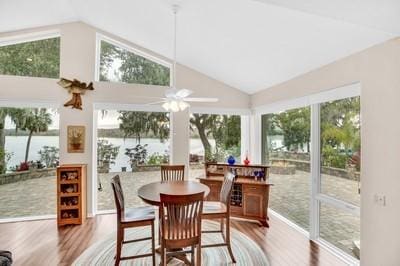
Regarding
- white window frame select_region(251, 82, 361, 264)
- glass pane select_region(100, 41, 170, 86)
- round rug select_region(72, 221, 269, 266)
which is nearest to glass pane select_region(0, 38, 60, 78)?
glass pane select_region(100, 41, 170, 86)

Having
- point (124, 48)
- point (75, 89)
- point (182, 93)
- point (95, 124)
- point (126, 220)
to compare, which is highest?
point (124, 48)

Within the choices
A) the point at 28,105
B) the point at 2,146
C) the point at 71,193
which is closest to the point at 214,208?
the point at 71,193

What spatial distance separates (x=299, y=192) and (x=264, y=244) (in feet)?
4.05

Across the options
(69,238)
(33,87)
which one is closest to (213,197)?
(69,238)

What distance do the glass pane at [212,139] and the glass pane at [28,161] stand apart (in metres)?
2.72

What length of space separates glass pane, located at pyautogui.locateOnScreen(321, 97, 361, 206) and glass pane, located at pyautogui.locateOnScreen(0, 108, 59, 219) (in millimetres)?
4711

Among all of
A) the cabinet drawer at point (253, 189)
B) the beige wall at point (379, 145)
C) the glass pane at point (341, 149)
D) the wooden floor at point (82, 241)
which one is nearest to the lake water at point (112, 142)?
the wooden floor at point (82, 241)

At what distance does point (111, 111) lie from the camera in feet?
16.1

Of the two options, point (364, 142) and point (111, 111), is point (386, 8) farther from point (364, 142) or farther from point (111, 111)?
point (111, 111)

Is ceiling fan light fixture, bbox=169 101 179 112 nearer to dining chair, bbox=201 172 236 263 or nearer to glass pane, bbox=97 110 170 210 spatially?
dining chair, bbox=201 172 236 263

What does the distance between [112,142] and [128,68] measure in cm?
157

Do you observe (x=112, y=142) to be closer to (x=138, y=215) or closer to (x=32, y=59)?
(x=32, y=59)

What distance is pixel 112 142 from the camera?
4.99m

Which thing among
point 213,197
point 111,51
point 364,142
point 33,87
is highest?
point 111,51
